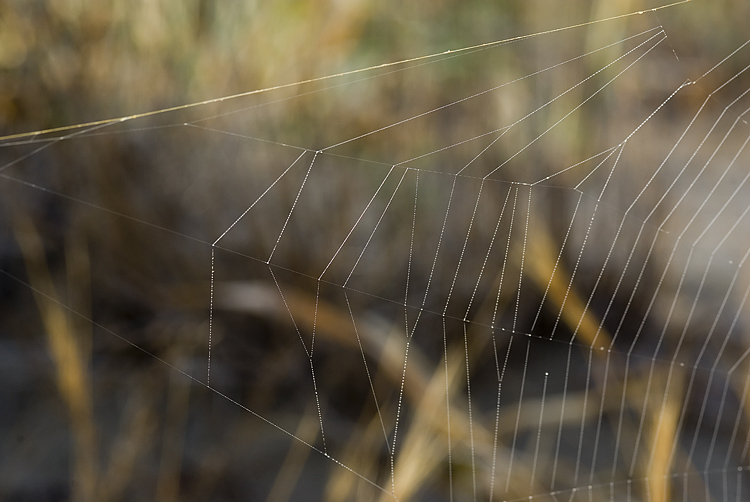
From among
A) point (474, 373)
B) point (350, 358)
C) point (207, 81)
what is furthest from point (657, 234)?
point (207, 81)

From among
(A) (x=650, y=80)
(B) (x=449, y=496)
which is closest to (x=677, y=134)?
(A) (x=650, y=80)

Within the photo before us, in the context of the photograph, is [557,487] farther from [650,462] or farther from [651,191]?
[651,191]

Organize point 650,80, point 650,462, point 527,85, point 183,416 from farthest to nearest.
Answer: point 650,80 → point 527,85 → point 183,416 → point 650,462

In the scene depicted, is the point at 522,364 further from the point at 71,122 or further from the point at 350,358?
the point at 71,122

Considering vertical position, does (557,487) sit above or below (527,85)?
below

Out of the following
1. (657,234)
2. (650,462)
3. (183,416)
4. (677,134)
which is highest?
(677,134)

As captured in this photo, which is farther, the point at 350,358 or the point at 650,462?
the point at 350,358

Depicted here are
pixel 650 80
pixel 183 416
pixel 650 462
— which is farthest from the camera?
pixel 650 80
